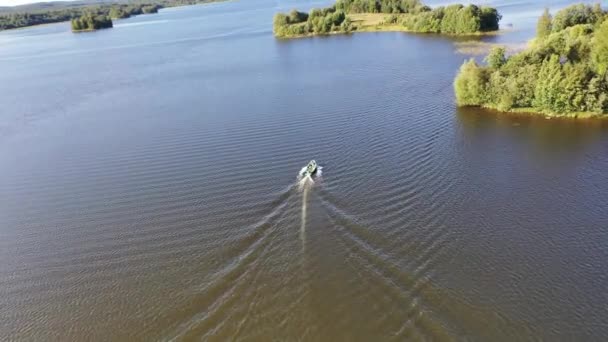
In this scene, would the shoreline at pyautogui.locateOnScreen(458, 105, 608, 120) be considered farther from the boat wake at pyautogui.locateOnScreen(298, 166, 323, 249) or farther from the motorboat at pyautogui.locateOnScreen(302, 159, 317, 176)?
the motorboat at pyautogui.locateOnScreen(302, 159, 317, 176)

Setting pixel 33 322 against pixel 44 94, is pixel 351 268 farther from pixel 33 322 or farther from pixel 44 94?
pixel 44 94

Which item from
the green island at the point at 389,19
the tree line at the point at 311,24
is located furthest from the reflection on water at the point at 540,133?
the tree line at the point at 311,24

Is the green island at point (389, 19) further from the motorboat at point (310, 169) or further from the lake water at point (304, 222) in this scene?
the motorboat at point (310, 169)

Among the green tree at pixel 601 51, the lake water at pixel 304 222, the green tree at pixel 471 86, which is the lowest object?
the lake water at pixel 304 222

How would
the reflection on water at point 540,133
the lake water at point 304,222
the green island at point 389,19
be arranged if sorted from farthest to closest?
the green island at point 389,19 < the reflection on water at point 540,133 < the lake water at point 304,222

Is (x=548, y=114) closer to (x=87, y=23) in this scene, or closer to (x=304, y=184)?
(x=304, y=184)

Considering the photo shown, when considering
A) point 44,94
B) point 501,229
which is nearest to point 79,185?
point 501,229

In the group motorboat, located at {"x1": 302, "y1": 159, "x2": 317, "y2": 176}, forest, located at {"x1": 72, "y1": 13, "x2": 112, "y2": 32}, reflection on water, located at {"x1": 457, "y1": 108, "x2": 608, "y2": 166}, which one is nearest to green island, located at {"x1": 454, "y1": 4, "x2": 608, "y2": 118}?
reflection on water, located at {"x1": 457, "y1": 108, "x2": 608, "y2": 166}

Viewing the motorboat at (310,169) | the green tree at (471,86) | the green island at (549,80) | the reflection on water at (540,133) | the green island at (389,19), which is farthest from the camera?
the green island at (389,19)
